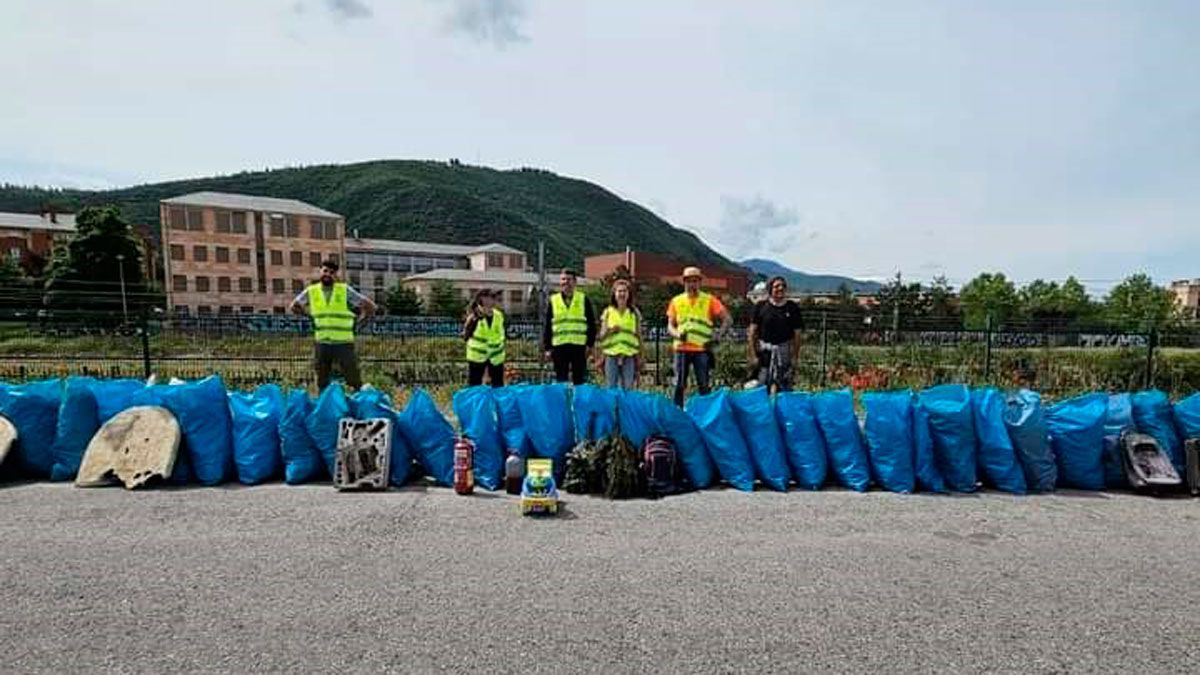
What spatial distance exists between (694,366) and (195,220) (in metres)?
71.8

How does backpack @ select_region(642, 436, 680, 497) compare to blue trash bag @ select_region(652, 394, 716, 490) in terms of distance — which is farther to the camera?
blue trash bag @ select_region(652, 394, 716, 490)

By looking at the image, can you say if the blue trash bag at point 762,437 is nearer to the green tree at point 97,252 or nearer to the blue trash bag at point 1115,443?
the blue trash bag at point 1115,443

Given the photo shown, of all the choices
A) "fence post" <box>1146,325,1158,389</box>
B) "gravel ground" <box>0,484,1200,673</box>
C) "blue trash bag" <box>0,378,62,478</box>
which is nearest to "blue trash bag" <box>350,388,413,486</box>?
"gravel ground" <box>0,484,1200,673</box>

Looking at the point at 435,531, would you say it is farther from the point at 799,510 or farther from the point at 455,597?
the point at 799,510

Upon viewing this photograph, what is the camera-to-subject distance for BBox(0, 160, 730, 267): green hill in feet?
420

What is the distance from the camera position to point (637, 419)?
5105 mm

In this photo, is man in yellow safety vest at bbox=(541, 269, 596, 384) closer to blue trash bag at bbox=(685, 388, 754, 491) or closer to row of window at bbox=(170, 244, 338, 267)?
blue trash bag at bbox=(685, 388, 754, 491)

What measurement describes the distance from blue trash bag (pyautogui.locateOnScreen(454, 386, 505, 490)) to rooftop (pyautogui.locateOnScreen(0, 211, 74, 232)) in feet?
280

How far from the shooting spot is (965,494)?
493 cm

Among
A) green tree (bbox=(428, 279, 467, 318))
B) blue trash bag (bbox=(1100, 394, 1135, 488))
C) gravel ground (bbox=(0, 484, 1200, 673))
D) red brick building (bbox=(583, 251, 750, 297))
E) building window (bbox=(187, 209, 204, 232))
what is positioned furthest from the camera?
red brick building (bbox=(583, 251, 750, 297))

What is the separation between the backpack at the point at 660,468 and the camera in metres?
4.84

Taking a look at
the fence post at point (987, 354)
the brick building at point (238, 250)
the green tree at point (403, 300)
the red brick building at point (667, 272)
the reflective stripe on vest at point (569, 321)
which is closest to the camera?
the reflective stripe on vest at point (569, 321)

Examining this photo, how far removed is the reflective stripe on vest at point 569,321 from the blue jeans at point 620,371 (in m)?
0.41

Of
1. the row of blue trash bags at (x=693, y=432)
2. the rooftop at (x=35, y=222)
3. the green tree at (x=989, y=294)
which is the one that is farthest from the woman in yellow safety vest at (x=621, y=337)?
the rooftop at (x=35, y=222)
